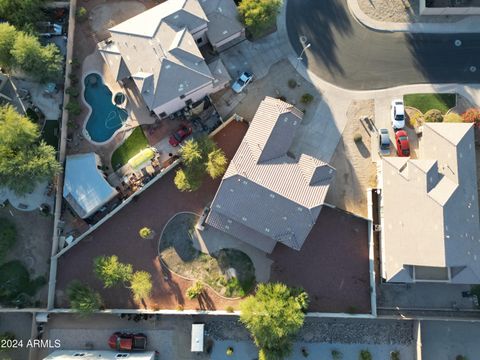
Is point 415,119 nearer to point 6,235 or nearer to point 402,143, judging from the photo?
point 402,143

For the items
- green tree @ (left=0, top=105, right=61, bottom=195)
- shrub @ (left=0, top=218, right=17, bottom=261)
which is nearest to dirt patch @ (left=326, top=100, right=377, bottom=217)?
green tree @ (left=0, top=105, right=61, bottom=195)

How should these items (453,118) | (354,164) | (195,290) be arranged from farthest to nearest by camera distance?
(354,164), (453,118), (195,290)

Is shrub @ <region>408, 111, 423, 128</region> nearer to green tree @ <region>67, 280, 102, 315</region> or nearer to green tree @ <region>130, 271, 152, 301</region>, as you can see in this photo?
green tree @ <region>130, 271, 152, 301</region>

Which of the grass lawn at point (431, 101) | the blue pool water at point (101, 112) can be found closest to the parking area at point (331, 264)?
the grass lawn at point (431, 101)

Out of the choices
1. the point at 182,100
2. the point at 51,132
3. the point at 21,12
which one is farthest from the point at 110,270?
the point at 21,12

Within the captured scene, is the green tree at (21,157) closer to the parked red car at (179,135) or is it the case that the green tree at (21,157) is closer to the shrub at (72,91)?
the shrub at (72,91)
